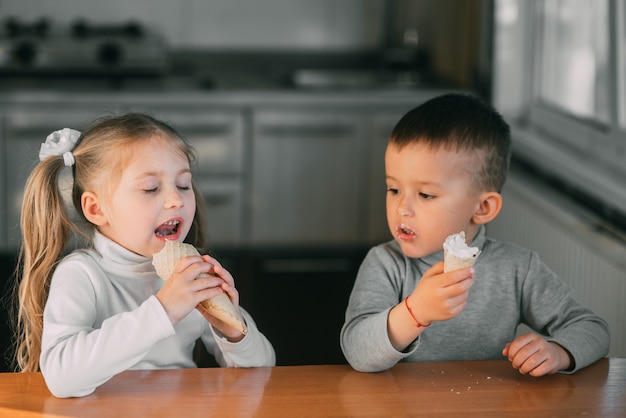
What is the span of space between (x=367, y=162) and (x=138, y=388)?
2.99 metres

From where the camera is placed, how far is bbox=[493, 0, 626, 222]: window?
290 centimetres

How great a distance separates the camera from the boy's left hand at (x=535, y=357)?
4.70ft

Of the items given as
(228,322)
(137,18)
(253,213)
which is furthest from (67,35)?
(228,322)

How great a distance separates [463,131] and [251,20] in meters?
3.39

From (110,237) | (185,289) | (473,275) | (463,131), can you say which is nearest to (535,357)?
(473,275)

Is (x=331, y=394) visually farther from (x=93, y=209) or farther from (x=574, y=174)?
(x=574, y=174)

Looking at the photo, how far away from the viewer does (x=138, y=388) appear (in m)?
1.34

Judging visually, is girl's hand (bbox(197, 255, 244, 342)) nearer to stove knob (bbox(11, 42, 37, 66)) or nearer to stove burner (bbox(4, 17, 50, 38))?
stove knob (bbox(11, 42, 37, 66))

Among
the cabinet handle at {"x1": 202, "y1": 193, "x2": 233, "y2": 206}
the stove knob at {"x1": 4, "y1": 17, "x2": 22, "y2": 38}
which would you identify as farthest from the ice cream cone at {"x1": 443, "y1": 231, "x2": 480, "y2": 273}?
the stove knob at {"x1": 4, "y1": 17, "x2": 22, "y2": 38}

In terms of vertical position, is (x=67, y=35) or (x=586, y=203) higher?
(x=67, y=35)

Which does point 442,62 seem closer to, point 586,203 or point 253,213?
point 253,213

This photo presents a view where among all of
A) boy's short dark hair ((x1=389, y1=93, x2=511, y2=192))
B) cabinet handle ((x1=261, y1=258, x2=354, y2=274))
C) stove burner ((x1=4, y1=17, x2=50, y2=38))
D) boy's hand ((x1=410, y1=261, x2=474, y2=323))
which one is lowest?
cabinet handle ((x1=261, y1=258, x2=354, y2=274))

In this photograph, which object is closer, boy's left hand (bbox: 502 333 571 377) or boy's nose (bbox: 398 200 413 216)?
boy's left hand (bbox: 502 333 571 377)

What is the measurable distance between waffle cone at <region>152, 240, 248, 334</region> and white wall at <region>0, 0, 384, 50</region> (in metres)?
3.53
